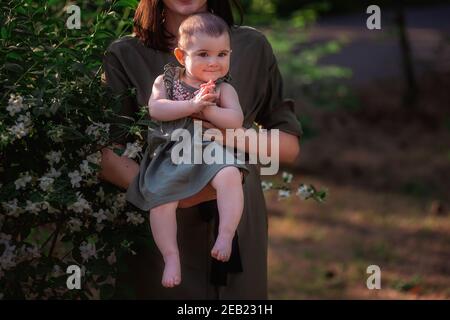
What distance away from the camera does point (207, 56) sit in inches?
103

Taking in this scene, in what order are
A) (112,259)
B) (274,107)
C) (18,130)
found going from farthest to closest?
(274,107)
(112,259)
(18,130)

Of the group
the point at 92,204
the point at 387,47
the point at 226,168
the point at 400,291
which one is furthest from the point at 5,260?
the point at 387,47

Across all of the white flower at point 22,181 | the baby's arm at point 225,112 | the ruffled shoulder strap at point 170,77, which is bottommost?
the white flower at point 22,181

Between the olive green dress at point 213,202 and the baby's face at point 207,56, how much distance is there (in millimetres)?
411

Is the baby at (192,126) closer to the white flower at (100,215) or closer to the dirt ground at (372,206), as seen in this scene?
the white flower at (100,215)

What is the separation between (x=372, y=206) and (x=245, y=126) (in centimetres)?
474

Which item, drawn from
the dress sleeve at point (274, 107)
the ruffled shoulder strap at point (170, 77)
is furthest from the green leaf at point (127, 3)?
the dress sleeve at point (274, 107)

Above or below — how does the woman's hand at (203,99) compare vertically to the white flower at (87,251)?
above

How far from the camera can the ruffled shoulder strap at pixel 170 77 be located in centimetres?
269

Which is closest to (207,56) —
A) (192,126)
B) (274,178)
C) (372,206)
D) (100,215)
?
(192,126)

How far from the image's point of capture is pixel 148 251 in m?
3.18

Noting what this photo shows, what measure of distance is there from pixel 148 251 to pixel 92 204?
0.88 feet

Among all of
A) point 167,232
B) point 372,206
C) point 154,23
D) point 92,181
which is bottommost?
point 167,232

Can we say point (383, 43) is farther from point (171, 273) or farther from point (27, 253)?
point (171, 273)
